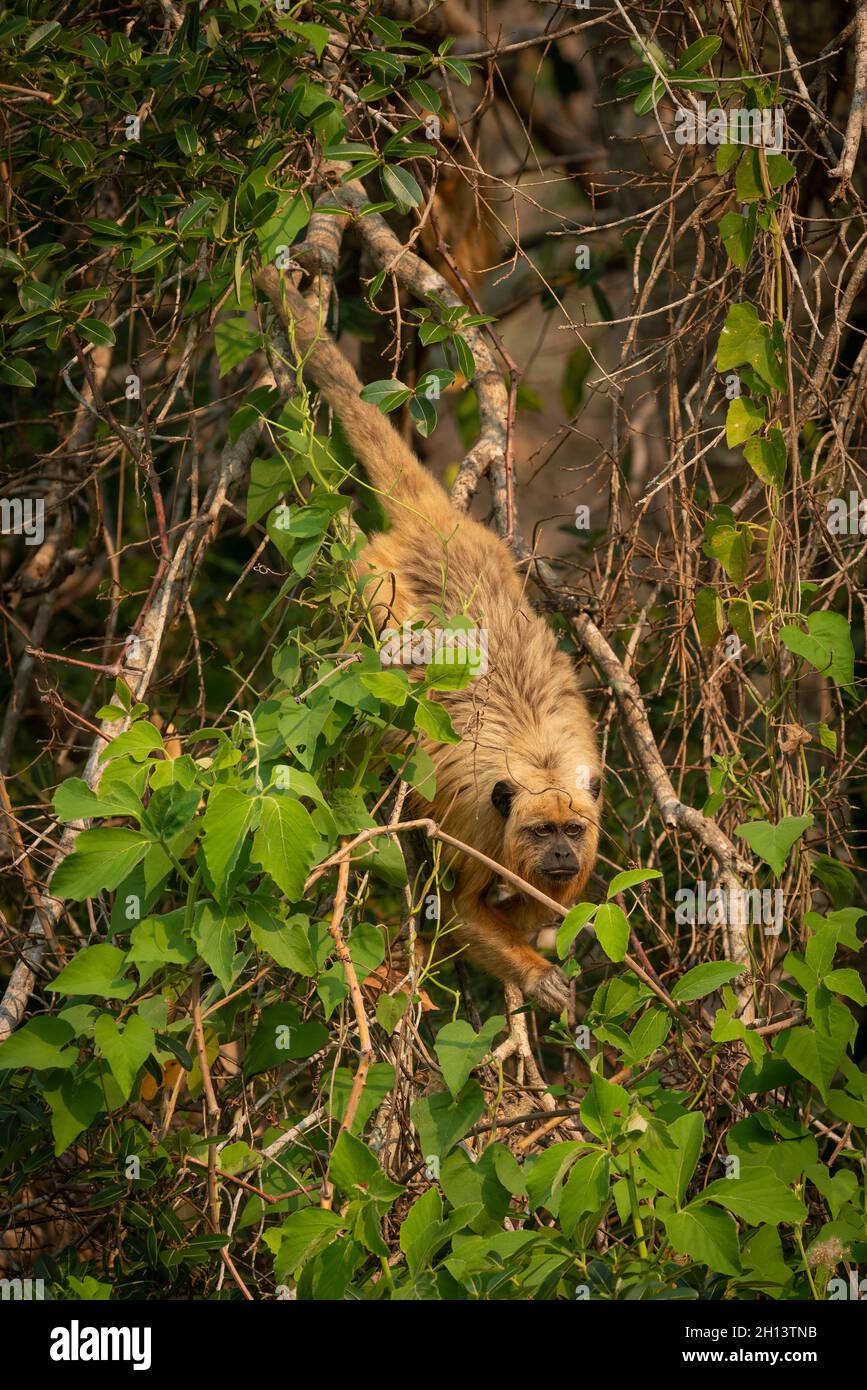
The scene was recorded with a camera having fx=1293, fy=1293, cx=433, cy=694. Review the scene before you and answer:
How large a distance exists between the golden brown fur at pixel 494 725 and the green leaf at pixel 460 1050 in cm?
163

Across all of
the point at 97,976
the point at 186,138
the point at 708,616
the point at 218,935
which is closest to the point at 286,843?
the point at 218,935

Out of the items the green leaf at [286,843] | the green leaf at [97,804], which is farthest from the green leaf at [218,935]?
the green leaf at [97,804]

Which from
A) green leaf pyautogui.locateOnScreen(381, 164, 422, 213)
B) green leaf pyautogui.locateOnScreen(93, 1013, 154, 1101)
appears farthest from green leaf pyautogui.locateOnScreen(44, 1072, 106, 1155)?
green leaf pyautogui.locateOnScreen(381, 164, 422, 213)

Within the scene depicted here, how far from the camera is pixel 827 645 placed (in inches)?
137

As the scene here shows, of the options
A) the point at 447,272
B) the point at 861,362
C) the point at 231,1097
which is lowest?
the point at 231,1097

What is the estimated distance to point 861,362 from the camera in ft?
14.2

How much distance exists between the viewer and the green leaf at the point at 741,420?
378cm

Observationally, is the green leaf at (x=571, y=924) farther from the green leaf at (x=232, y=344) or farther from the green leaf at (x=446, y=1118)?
the green leaf at (x=232, y=344)

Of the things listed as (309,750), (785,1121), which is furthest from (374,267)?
(785,1121)

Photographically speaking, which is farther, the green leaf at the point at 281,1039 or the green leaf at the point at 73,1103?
the green leaf at the point at 281,1039

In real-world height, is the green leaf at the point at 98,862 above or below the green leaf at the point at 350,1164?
above

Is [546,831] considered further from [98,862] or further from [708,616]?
[98,862]

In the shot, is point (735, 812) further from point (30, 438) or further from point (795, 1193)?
point (30, 438)

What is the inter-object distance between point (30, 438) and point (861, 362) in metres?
4.05
